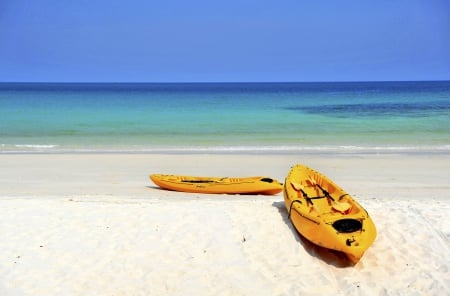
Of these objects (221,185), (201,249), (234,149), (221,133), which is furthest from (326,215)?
(221,133)

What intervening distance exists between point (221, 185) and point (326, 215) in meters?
3.94

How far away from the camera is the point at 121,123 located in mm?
33281

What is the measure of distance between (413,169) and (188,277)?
1004 cm

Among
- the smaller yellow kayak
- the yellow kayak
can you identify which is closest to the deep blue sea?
the smaller yellow kayak

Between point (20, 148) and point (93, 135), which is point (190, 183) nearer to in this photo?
point (20, 148)

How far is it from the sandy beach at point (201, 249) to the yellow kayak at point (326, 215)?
10.2 inches

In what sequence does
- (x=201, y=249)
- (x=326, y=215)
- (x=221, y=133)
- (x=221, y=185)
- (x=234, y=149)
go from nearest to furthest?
(x=201, y=249)
(x=326, y=215)
(x=221, y=185)
(x=234, y=149)
(x=221, y=133)

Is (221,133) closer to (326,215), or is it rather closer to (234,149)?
(234,149)

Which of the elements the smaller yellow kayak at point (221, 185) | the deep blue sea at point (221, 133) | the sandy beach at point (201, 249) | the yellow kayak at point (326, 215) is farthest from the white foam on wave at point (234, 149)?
the yellow kayak at point (326, 215)

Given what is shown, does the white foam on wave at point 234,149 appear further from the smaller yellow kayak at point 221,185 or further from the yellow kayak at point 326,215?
the yellow kayak at point 326,215

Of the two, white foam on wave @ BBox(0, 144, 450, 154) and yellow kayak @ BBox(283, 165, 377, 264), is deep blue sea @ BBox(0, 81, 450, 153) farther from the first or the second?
yellow kayak @ BBox(283, 165, 377, 264)

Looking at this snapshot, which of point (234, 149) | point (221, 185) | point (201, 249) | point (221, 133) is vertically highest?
point (201, 249)

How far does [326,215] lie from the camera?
850 centimetres

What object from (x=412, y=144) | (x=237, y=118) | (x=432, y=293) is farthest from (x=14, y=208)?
(x=237, y=118)
